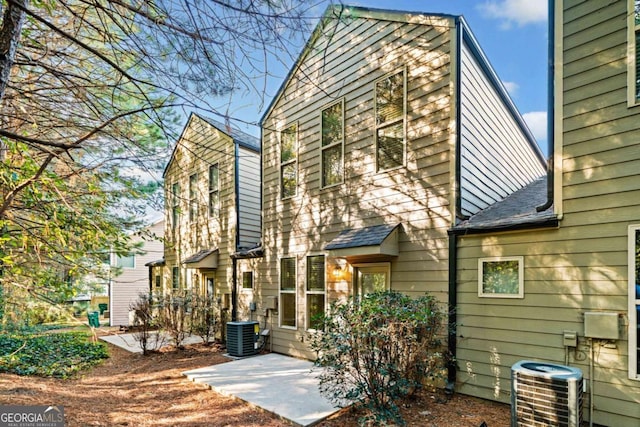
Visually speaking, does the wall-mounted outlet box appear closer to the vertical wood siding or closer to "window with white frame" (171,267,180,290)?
the vertical wood siding

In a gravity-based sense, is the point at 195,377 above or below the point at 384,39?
below

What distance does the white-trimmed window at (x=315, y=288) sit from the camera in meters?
7.33

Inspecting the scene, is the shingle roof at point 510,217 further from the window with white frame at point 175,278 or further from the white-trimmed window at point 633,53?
the window with white frame at point 175,278

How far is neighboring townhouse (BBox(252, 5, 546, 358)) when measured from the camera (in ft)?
18.1

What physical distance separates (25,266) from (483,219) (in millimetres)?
6123

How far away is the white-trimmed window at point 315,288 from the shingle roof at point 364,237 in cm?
112

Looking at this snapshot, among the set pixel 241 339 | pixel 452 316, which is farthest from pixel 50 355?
pixel 452 316

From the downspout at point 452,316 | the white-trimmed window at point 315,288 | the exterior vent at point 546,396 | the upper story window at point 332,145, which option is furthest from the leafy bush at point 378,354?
the upper story window at point 332,145

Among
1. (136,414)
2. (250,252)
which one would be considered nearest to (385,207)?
(250,252)

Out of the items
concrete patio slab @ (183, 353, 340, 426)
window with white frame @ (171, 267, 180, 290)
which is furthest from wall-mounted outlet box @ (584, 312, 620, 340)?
window with white frame @ (171, 267, 180, 290)

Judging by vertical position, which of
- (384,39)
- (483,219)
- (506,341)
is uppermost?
(384,39)

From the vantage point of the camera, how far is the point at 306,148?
7.99 m

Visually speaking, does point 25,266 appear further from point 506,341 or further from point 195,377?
point 506,341

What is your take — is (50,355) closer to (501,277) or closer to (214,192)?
(214,192)
